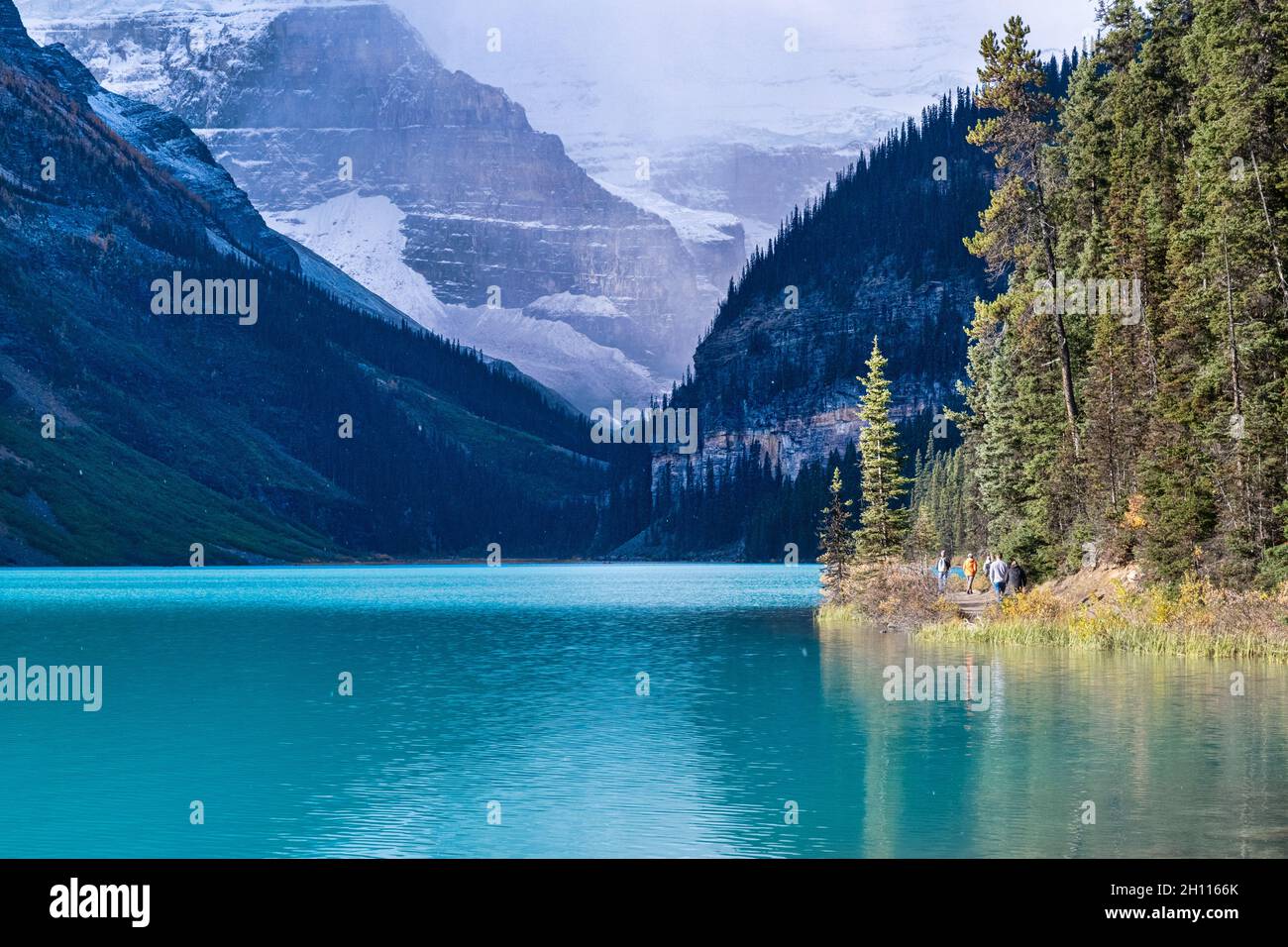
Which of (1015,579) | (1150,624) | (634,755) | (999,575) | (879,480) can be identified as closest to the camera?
(634,755)

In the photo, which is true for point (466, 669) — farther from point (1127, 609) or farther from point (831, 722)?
point (1127, 609)

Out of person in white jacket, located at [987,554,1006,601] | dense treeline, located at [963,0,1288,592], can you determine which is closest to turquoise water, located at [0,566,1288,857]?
person in white jacket, located at [987,554,1006,601]

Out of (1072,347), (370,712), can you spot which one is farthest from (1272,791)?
(1072,347)

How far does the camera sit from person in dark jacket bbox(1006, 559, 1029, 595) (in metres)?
63.2

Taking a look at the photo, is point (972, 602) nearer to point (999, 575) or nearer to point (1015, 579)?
point (1015, 579)

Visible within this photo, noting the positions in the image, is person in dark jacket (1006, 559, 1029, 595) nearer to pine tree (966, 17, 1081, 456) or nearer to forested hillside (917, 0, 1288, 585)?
forested hillside (917, 0, 1288, 585)

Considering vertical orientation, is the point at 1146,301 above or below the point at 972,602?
above

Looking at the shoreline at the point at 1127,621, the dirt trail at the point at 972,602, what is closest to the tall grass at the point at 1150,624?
the shoreline at the point at 1127,621

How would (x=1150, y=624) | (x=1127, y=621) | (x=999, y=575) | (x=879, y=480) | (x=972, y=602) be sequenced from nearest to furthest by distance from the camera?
(x=1150, y=624)
(x=1127, y=621)
(x=999, y=575)
(x=972, y=602)
(x=879, y=480)

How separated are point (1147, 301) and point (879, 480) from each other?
2007 cm

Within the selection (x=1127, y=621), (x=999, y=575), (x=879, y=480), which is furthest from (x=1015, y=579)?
(x=879, y=480)

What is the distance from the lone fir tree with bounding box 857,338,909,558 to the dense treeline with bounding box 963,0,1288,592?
477cm

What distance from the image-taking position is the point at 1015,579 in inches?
2530
